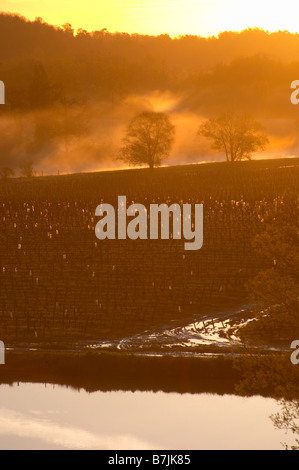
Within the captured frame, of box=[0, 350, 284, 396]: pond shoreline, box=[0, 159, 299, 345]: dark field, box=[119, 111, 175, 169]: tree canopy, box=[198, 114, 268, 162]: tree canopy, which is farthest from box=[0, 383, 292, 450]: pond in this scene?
box=[198, 114, 268, 162]: tree canopy

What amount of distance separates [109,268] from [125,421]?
25446mm

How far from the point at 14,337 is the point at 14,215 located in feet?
127

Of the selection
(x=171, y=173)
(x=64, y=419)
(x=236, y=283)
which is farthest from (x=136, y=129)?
(x=64, y=419)

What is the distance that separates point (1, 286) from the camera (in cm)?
5838

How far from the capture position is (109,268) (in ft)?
207

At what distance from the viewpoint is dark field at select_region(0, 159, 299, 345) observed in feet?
167

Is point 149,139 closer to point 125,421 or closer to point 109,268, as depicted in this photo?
point 109,268

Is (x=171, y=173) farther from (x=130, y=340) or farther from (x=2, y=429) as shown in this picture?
(x=2, y=429)

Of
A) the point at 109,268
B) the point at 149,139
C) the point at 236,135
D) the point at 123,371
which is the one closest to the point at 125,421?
the point at 123,371

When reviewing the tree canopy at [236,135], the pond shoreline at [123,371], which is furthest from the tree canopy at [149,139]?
the pond shoreline at [123,371]

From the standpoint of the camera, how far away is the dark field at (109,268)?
51000 mm

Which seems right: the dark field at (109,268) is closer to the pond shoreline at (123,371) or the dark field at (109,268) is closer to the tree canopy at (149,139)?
the pond shoreline at (123,371)

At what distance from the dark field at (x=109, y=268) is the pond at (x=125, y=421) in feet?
23.6

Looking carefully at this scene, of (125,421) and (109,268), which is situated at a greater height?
(109,268)
